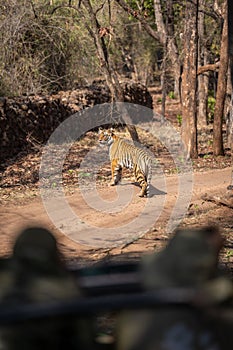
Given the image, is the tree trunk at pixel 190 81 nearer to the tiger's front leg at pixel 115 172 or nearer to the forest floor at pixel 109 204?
the forest floor at pixel 109 204

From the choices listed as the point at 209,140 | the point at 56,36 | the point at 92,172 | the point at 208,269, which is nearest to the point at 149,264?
the point at 208,269

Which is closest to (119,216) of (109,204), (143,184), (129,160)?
(109,204)

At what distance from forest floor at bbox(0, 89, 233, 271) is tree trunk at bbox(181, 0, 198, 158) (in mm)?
568

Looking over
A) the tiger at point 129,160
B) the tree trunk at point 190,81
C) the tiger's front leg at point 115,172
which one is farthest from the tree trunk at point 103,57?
the tiger's front leg at point 115,172

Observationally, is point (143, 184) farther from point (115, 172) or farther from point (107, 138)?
point (107, 138)

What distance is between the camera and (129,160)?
550 inches

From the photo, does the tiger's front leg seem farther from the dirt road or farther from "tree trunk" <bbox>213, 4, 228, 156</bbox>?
"tree trunk" <bbox>213, 4, 228, 156</bbox>

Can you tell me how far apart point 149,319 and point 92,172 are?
14672mm

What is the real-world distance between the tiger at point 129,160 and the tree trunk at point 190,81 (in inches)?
145

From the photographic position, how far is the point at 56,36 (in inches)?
901

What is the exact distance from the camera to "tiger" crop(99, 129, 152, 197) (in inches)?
531

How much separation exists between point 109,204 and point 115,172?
1.74 metres

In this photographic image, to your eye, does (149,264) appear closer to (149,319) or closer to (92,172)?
(149,319)

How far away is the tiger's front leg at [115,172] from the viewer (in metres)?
14.4
